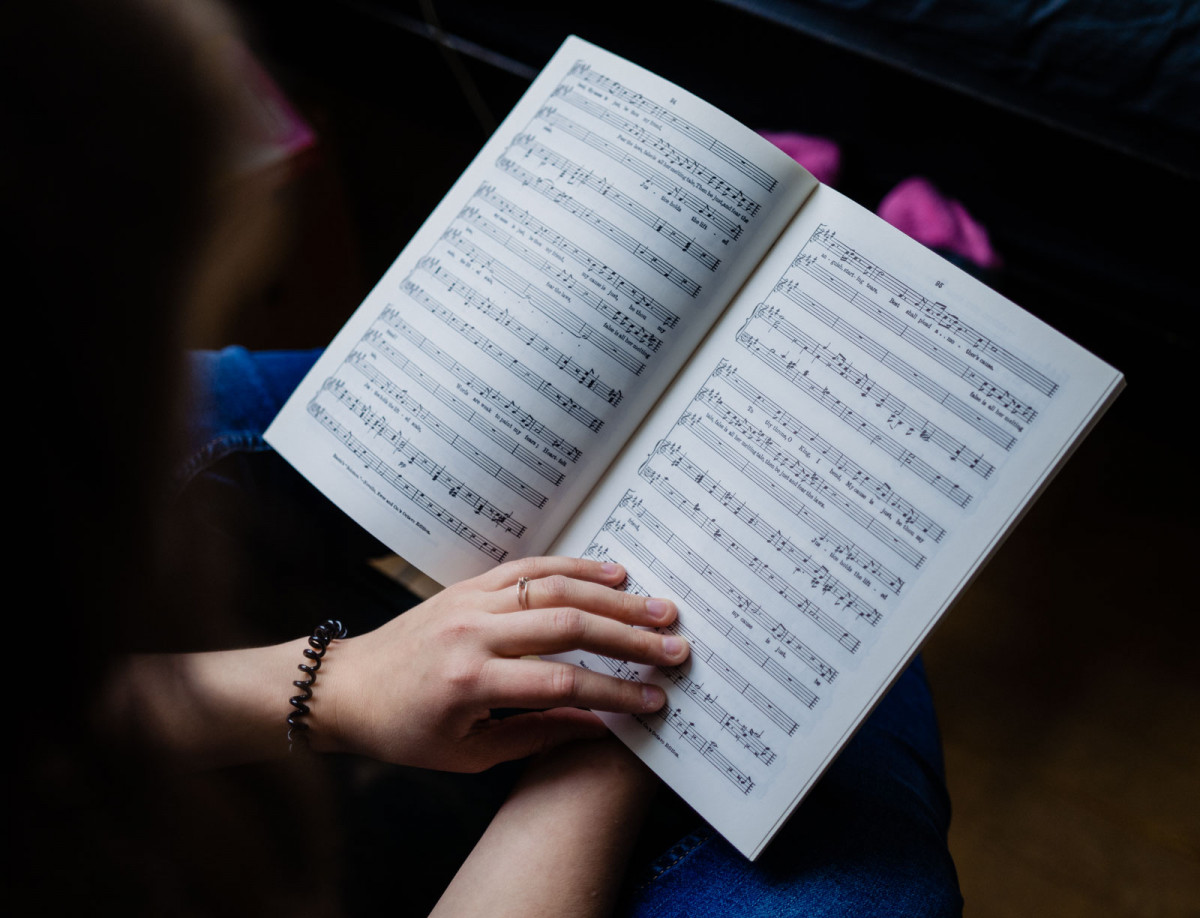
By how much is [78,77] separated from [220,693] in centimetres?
47

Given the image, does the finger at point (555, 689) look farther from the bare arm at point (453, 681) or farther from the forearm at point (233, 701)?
the forearm at point (233, 701)

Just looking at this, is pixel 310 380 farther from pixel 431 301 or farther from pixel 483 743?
pixel 483 743

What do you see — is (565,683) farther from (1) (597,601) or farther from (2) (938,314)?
(2) (938,314)

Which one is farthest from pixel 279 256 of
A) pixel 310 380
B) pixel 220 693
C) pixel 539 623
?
pixel 539 623

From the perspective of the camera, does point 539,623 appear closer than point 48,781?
No

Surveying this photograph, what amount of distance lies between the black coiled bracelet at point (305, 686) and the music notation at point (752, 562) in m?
0.30

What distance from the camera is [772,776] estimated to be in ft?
1.87

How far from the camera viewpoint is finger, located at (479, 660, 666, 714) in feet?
1.87

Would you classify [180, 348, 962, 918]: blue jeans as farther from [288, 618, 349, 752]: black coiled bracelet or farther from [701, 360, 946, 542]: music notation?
[701, 360, 946, 542]: music notation

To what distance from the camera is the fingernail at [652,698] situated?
1.96 ft

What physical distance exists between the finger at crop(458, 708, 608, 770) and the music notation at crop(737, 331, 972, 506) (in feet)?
1.00

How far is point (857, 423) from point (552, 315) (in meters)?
0.25

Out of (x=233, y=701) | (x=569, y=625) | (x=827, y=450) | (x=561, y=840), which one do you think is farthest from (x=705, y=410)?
(x=233, y=701)

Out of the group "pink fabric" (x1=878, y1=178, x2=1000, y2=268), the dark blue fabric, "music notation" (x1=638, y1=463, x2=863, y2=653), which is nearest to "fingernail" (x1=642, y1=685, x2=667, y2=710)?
"music notation" (x1=638, y1=463, x2=863, y2=653)
